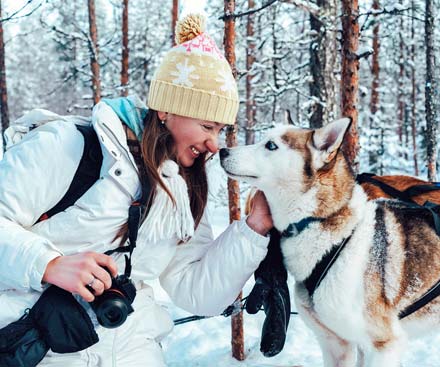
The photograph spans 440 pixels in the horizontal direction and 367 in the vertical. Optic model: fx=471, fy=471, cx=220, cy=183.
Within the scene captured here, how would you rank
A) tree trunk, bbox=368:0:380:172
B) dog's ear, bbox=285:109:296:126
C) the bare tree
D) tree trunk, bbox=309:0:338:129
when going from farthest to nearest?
tree trunk, bbox=368:0:380:172, the bare tree, tree trunk, bbox=309:0:338:129, dog's ear, bbox=285:109:296:126

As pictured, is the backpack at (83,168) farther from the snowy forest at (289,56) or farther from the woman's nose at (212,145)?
the snowy forest at (289,56)

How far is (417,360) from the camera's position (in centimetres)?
379

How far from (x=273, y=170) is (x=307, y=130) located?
312 millimetres

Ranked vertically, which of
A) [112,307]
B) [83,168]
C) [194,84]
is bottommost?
[112,307]

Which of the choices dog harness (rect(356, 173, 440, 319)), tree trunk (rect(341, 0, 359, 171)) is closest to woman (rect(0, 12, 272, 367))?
dog harness (rect(356, 173, 440, 319))

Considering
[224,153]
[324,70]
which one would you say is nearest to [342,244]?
[224,153]

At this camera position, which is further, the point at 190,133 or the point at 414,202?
the point at 414,202

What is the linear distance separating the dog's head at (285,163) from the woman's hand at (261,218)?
0.10 meters

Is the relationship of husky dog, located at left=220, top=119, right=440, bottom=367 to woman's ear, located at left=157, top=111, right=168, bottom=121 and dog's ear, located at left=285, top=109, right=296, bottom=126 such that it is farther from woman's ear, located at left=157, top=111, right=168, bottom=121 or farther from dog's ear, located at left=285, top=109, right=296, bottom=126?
dog's ear, located at left=285, top=109, right=296, bottom=126

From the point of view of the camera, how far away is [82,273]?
166 centimetres

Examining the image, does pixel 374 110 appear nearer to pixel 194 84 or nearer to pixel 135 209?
pixel 194 84

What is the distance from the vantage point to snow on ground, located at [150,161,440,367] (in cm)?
391

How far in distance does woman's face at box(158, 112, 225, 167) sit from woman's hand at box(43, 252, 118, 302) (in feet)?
2.33

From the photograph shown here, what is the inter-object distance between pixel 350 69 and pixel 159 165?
2.60 m
